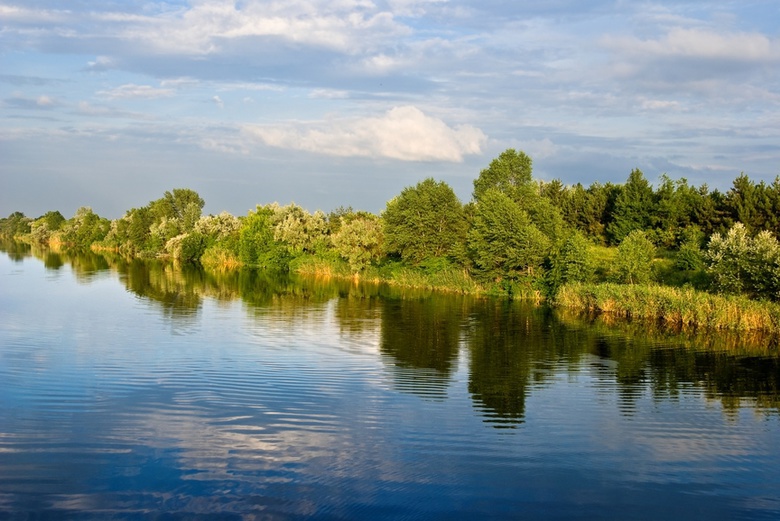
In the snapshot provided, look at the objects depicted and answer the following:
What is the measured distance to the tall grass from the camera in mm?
30859

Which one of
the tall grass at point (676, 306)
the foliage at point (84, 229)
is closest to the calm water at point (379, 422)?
the tall grass at point (676, 306)

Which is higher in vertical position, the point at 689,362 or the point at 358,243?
the point at 358,243

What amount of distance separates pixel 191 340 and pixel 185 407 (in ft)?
34.2

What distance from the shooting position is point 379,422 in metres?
16.2

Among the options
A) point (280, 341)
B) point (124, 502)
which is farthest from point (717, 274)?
point (124, 502)

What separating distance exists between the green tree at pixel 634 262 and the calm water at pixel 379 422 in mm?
8197

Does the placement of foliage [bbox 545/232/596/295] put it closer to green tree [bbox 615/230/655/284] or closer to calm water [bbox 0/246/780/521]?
green tree [bbox 615/230/655/284]

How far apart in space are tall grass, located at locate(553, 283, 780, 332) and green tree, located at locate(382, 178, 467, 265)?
54.4ft

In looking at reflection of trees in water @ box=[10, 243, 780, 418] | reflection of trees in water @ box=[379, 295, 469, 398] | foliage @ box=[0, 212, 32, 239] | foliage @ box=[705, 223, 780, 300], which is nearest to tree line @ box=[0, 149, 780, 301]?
foliage @ box=[705, 223, 780, 300]

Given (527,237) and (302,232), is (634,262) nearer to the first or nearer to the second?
(527,237)

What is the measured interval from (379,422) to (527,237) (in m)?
31.3

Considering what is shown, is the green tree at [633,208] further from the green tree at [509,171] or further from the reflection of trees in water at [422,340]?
the reflection of trees in water at [422,340]

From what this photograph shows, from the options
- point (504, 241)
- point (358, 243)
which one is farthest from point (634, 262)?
point (358, 243)

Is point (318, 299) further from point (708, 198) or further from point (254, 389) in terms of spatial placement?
point (708, 198)
